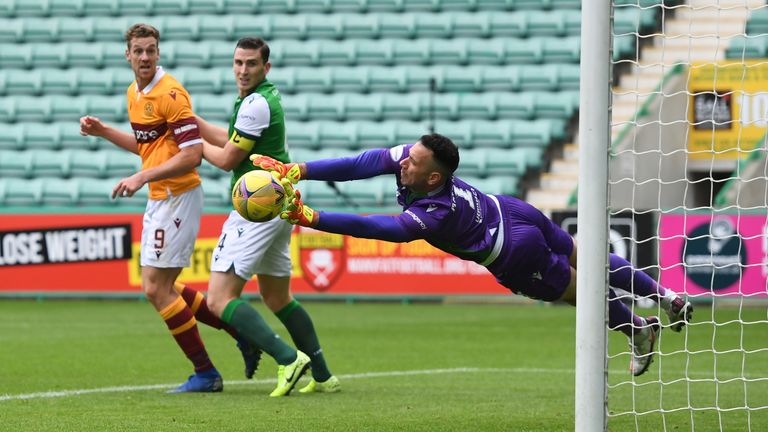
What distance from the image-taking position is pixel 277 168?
19.2 feet

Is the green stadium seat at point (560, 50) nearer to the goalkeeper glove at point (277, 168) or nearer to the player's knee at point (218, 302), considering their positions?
the player's knee at point (218, 302)

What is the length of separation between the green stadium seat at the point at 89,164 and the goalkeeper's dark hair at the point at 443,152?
14027 mm

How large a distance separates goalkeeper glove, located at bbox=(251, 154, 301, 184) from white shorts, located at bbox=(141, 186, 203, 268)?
194cm

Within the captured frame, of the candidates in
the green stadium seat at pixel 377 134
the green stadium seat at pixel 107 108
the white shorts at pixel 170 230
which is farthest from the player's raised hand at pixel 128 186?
the green stadium seat at pixel 107 108

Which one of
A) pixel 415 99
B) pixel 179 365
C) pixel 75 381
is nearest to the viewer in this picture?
pixel 75 381

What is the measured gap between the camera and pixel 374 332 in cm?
1273

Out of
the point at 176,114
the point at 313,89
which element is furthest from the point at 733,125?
the point at 176,114

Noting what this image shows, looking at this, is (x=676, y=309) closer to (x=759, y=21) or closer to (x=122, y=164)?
(x=759, y=21)

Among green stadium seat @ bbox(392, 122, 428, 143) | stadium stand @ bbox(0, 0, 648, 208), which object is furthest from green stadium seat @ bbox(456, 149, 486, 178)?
green stadium seat @ bbox(392, 122, 428, 143)

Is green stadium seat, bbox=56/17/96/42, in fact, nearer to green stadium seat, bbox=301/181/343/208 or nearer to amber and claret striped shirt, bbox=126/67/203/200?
green stadium seat, bbox=301/181/343/208

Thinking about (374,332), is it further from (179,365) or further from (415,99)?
(415,99)

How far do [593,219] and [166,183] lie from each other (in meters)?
3.43

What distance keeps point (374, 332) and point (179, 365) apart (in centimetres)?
343

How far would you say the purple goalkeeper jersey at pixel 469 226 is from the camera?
6.01m
